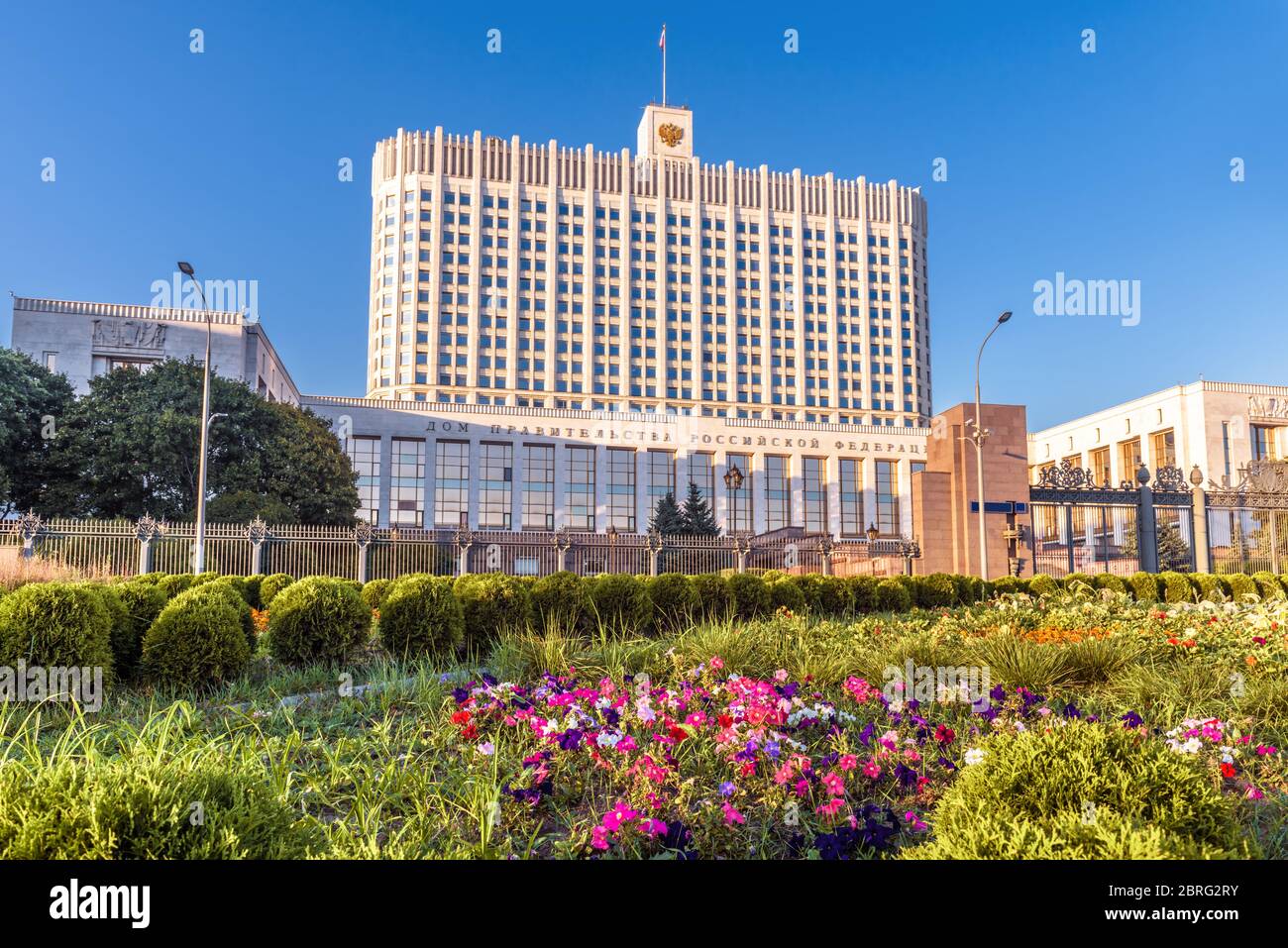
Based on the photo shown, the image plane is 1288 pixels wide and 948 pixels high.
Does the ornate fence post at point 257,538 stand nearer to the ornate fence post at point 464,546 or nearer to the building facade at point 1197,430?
the ornate fence post at point 464,546

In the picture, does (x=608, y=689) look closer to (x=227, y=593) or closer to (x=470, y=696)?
(x=470, y=696)

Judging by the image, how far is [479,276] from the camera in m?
85.6

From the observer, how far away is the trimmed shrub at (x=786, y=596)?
14.0 metres

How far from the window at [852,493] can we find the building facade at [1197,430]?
14.2m

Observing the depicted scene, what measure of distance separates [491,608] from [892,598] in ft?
26.5

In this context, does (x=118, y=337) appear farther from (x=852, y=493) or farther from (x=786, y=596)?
(x=852, y=493)

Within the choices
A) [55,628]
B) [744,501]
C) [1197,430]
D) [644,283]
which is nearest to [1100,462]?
[1197,430]

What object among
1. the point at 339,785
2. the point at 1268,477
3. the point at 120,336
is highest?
the point at 120,336

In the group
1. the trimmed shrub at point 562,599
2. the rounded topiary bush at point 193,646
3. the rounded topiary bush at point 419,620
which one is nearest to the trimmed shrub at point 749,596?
the trimmed shrub at point 562,599

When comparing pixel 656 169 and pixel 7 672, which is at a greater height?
pixel 656 169

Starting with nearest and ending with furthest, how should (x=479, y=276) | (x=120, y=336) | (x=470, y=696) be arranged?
(x=470, y=696)
(x=120, y=336)
(x=479, y=276)

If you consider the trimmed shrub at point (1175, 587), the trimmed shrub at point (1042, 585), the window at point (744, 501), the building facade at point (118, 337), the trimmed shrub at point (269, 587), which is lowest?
the trimmed shrub at point (1175, 587)

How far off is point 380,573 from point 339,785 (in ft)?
70.9

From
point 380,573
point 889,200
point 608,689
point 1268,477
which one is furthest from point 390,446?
point 889,200
